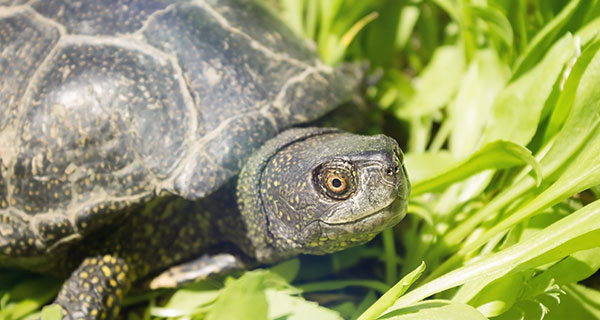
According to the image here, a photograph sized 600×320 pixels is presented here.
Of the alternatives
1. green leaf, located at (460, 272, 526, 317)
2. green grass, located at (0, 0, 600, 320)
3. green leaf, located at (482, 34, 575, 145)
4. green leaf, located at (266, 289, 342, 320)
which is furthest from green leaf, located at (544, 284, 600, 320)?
green leaf, located at (266, 289, 342, 320)

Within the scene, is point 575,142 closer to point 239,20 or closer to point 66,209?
point 239,20

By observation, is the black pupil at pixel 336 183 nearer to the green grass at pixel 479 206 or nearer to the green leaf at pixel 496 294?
the green grass at pixel 479 206

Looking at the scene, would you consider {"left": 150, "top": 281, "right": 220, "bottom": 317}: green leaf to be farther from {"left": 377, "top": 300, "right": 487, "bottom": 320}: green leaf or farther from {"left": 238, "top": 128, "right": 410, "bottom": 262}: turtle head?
{"left": 377, "top": 300, "right": 487, "bottom": 320}: green leaf

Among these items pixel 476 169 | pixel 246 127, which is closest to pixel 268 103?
pixel 246 127

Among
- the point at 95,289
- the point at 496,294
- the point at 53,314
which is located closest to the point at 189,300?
the point at 95,289

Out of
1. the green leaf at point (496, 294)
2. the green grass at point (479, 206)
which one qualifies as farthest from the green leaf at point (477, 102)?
the green leaf at point (496, 294)
